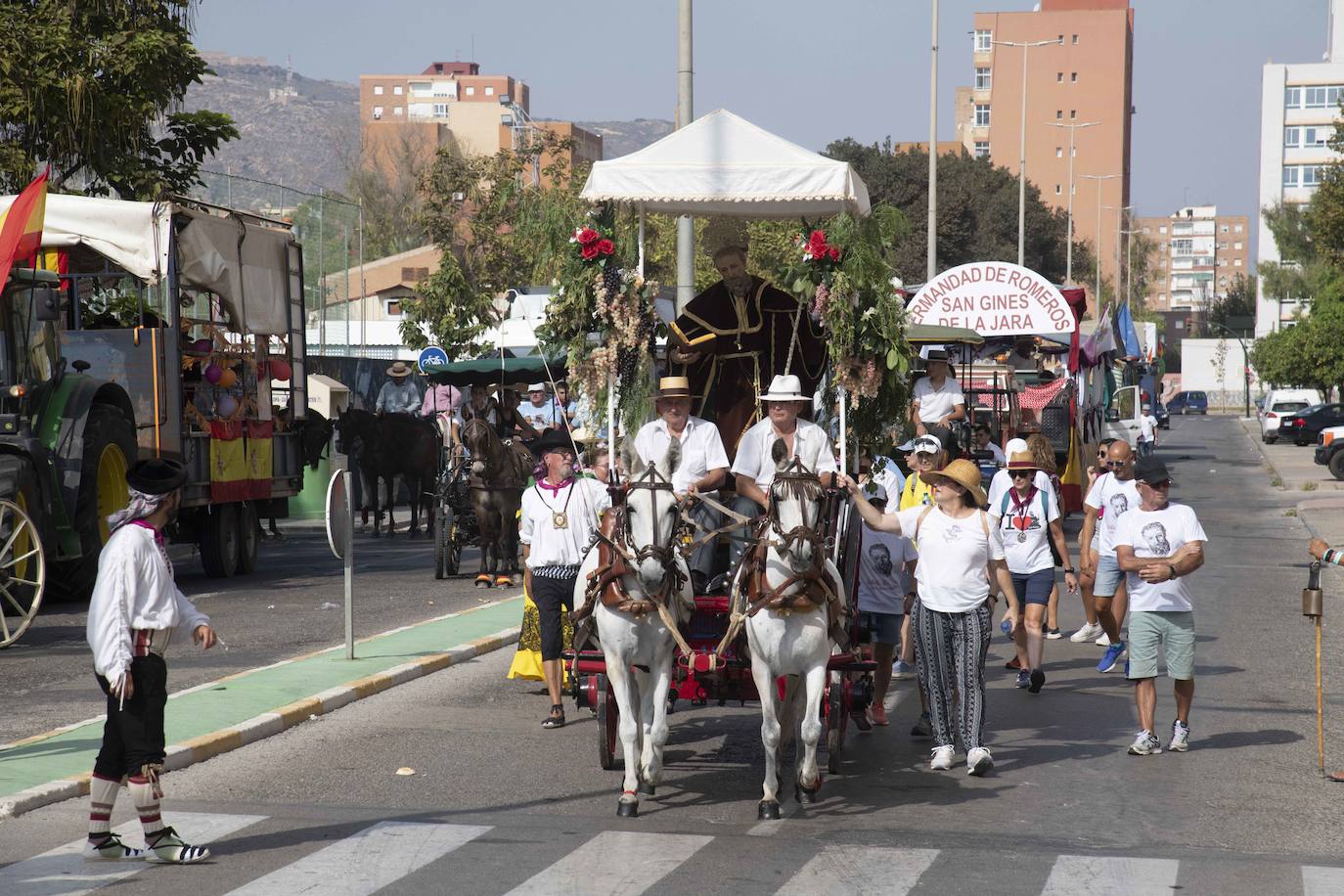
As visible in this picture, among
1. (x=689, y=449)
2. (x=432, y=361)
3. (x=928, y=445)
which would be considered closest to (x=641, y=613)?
(x=689, y=449)

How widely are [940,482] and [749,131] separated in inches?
105

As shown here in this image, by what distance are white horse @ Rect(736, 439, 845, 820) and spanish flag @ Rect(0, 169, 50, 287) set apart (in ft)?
28.9

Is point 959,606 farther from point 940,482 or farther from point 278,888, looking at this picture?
point 278,888

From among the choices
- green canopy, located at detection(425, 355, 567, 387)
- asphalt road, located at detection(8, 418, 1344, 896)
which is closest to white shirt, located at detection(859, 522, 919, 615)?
asphalt road, located at detection(8, 418, 1344, 896)

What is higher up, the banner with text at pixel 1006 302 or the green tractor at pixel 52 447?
the banner with text at pixel 1006 302

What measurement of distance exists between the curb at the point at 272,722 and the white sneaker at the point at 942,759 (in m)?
4.13

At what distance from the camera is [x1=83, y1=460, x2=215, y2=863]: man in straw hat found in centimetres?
733

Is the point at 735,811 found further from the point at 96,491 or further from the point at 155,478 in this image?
the point at 96,491

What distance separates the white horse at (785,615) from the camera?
8.20m

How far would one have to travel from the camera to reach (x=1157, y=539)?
1022cm

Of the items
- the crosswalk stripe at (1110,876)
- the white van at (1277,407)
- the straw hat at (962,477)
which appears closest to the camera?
the crosswalk stripe at (1110,876)

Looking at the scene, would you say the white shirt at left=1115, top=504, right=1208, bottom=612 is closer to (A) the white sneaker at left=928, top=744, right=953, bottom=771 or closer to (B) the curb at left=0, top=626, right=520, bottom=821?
(A) the white sneaker at left=928, top=744, right=953, bottom=771

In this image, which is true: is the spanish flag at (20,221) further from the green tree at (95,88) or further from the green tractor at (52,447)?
the green tree at (95,88)

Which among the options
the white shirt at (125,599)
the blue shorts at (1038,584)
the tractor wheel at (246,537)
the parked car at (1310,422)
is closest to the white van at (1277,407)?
the parked car at (1310,422)
